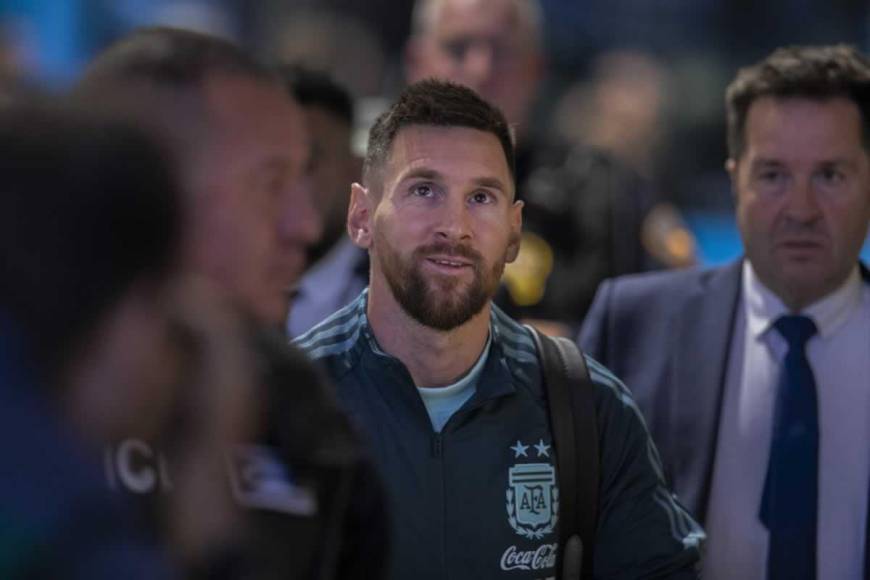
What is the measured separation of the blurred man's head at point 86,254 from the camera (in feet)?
5.01

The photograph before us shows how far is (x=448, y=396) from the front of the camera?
3.09 m

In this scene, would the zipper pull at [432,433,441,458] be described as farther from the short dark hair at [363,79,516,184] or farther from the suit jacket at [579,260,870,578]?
the suit jacket at [579,260,870,578]

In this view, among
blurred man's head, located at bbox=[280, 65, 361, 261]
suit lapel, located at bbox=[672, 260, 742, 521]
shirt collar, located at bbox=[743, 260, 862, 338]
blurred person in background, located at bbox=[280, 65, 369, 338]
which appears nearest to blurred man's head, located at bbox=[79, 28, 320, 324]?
suit lapel, located at bbox=[672, 260, 742, 521]

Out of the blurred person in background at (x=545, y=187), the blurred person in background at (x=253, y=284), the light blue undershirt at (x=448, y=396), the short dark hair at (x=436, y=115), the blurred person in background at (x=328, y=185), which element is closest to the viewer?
the blurred person in background at (x=253, y=284)

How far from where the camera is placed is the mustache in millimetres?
3072

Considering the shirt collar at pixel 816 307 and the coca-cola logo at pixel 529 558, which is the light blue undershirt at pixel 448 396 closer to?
the coca-cola logo at pixel 529 558

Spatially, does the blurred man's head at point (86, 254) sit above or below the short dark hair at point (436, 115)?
below

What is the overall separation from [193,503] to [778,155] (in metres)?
2.68

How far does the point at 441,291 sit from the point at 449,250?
0.09 m

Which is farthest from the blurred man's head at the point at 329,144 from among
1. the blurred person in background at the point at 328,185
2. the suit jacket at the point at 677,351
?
the suit jacket at the point at 677,351

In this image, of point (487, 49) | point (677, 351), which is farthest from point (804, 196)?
point (487, 49)

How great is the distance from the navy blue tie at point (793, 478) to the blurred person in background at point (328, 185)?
54.6 inches

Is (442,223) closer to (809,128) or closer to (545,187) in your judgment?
(809,128)

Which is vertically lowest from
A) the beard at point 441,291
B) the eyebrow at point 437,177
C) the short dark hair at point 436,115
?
the beard at point 441,291
